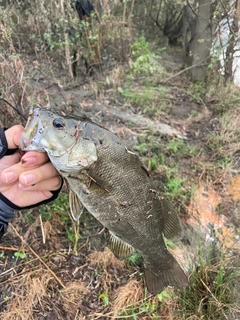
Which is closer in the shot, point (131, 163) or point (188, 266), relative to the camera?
point (131, 163)

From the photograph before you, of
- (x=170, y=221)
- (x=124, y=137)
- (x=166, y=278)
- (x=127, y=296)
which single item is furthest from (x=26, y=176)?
(x=124, y=137)

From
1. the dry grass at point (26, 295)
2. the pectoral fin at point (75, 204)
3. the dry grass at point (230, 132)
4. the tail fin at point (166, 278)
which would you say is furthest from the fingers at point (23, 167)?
the dry grass at point (230, 132)

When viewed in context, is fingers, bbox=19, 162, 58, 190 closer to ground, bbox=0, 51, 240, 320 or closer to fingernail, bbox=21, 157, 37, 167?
fingernail, bbox=21, 157, 37, 167

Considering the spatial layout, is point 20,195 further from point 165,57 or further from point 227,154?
point 165,57

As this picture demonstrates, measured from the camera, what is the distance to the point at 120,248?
6.27ft

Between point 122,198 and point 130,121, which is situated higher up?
point 122,198

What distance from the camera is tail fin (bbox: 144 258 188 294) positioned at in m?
2.04

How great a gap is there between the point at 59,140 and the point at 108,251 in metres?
1.70

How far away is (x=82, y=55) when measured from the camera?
544 cm

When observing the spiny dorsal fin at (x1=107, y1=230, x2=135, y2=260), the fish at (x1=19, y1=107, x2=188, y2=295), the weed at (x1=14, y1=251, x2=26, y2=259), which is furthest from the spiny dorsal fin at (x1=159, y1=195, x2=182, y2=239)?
the weed at (x1=14, y1=251, x2=26, y2=259)

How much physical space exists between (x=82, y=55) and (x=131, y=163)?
4.28 meters

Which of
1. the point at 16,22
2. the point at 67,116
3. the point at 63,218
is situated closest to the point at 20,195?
the point at 67,116

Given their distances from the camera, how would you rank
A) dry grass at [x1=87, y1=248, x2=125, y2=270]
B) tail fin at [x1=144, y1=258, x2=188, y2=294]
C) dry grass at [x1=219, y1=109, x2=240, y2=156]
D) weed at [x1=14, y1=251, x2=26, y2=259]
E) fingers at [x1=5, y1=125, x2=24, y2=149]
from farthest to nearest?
dry grass at [x1=219, y1=109, x2=240, y2=156] < dry grass at [x1=87, y1=248, x2=125, y2=270] < weed at [x1=14, y1=251, x2=26, y2=259] < tail fin at [x1=144, y1=258, x2=188, y2=294] < fingers at [x1=5, y1=125, x2=24, y2=149]

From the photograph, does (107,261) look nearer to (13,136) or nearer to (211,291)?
(211,291)
